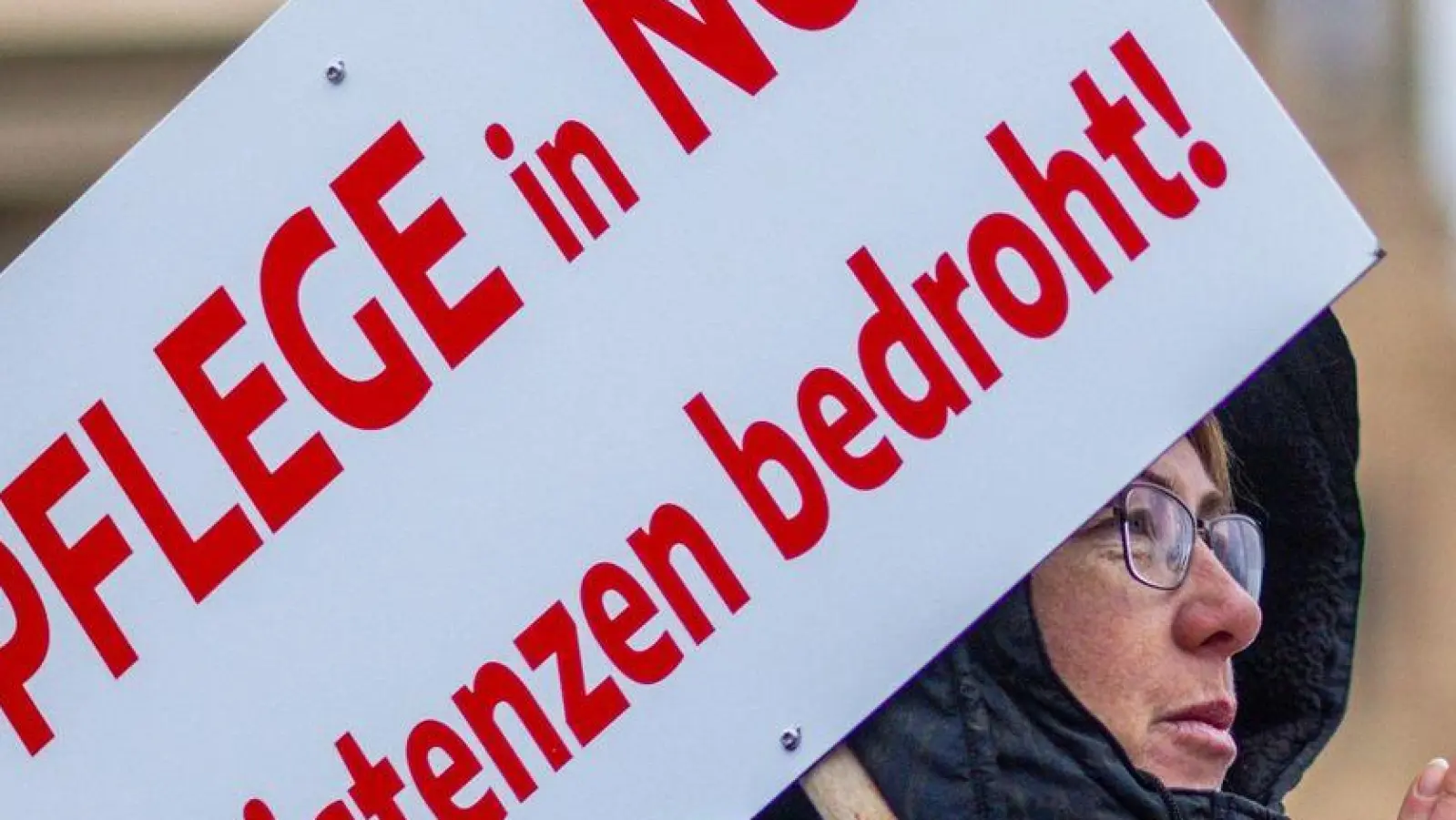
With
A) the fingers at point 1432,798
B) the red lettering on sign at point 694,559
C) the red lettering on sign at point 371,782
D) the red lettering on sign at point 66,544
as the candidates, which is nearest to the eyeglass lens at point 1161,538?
the fingers at point 1432,798

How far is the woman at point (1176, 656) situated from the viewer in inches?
89.7

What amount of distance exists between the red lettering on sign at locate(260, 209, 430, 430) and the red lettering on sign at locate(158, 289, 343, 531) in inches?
1.2

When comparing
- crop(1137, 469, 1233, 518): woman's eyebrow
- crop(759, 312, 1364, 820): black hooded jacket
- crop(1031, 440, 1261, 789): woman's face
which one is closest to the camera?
crop(1031, 440, 1261, 789): woman's face

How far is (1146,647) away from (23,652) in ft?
3.36

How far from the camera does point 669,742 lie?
2080 mm

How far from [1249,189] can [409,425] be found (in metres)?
0.72

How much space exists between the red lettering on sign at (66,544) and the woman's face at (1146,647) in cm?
85

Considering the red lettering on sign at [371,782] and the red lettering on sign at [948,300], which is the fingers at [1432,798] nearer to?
the red lettering on sign at [948,300]

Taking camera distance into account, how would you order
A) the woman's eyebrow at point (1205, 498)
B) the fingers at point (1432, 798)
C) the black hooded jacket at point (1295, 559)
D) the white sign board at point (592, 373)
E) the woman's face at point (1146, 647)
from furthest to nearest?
the black hooded jacket at point (1295, 559)
the woman's eyebrow at point (1205, 498)
the woman's face at point (1146, 647)
the fingers at point (1432, 798)
the white sign board at point (592, 373)

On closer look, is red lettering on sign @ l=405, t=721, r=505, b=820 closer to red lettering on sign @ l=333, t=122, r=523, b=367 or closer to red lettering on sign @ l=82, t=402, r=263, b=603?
red lettering on sign @ l=82, t=402, r=263, b=603

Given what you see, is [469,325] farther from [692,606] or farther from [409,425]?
[692,606]

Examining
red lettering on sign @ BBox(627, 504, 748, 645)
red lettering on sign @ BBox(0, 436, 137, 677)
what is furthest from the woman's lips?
red lettering on sign @ BBox(0, 436, 137, 677)

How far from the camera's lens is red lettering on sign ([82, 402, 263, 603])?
7.03ft

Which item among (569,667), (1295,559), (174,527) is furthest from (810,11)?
(1295,559)
